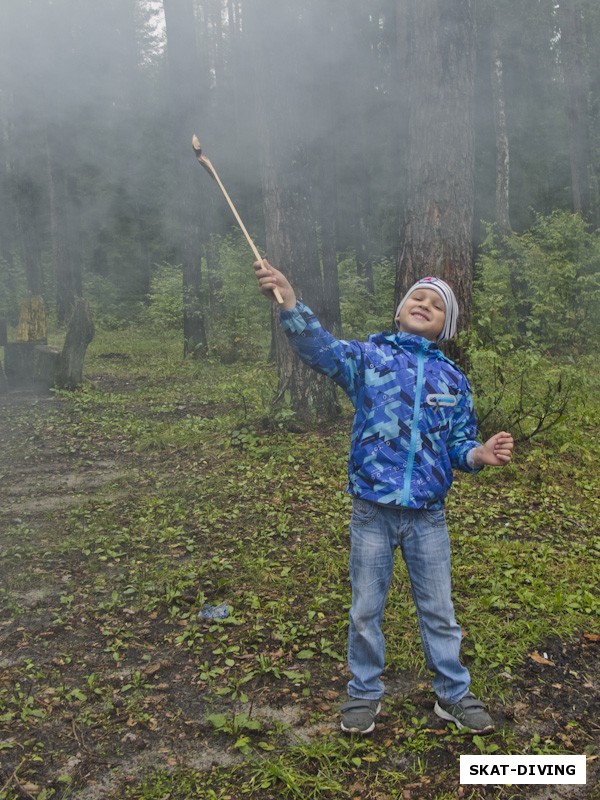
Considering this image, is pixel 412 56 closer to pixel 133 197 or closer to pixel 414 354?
pixel 414 354

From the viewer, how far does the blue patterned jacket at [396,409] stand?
98.7 inches

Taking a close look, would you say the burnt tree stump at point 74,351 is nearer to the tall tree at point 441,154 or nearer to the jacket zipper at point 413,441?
the tall tree at point 441,154

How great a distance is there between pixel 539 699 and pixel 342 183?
2031 cm

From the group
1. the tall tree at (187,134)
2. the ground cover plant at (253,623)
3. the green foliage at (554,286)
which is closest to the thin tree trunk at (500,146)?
the green foliage at (554,286)

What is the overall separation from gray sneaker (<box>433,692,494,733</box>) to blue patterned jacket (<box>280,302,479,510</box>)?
70 centimetres

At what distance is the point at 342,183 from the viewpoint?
21781mm

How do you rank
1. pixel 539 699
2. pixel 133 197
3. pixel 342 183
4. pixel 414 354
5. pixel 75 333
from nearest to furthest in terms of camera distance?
1. pixel 414 354
2. pixel 539 699
3. pixel 75 333
4. pixel 342 183
5. pixel 133 197

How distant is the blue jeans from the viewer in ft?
8.45

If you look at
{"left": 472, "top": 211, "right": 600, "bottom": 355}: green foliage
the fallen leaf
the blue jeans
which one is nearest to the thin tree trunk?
{"left": 472, "top": 211, "right": 600, "bottom": 355}: green foliage

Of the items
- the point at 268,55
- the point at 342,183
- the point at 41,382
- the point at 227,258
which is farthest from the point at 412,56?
the point at 342,183

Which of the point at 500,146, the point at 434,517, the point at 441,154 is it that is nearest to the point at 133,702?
the point at 434,517

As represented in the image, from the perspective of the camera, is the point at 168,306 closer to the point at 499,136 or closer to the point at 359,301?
the point at 359,301

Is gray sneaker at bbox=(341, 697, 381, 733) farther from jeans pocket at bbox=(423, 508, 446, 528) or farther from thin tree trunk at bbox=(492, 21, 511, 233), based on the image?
thin tree trunk at bbox=(492, 21, 511, 233)

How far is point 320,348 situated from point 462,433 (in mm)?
589
